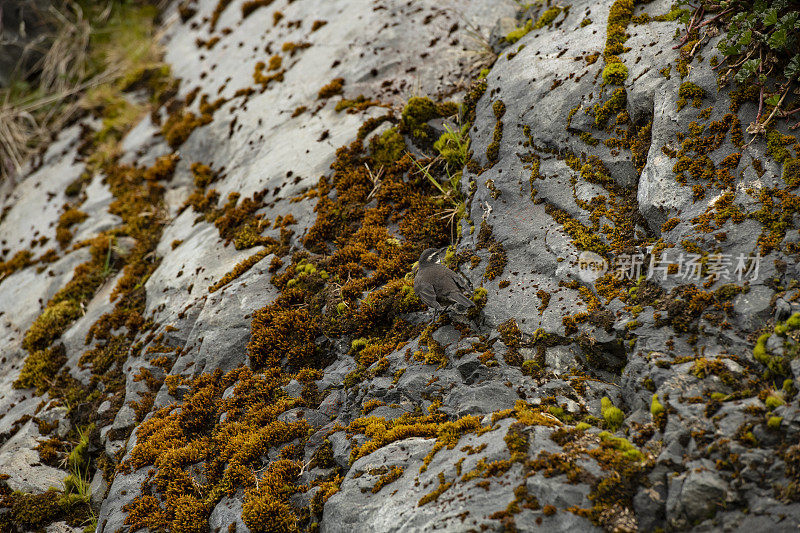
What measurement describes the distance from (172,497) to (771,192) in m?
7.58

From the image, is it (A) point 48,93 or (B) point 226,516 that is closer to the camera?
(B) point 226,516

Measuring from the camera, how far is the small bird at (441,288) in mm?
6426

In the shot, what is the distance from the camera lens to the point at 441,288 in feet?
21.3

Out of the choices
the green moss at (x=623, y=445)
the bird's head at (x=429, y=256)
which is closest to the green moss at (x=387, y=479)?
the green moss at (x=623, y=445)

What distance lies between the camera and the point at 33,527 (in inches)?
284

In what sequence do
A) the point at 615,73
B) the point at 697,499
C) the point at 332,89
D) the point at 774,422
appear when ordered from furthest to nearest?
the point at 332,89
the point at 615,73
the point at 774,422
the point at 697,499

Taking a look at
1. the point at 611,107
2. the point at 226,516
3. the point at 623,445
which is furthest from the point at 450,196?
the point at 226,516

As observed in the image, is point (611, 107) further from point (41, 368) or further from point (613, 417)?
point (41, 368)

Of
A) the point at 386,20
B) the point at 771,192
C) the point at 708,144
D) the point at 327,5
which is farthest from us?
the point at 327,5

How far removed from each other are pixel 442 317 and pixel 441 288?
519 mm

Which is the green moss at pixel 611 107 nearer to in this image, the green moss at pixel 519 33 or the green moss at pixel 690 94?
the green moss at pixel 690 94

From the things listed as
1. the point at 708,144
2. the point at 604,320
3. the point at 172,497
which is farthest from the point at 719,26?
the point at 172,497

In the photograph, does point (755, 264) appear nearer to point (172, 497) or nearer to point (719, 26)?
point (719, 26)

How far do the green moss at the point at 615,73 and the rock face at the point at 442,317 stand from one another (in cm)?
17
